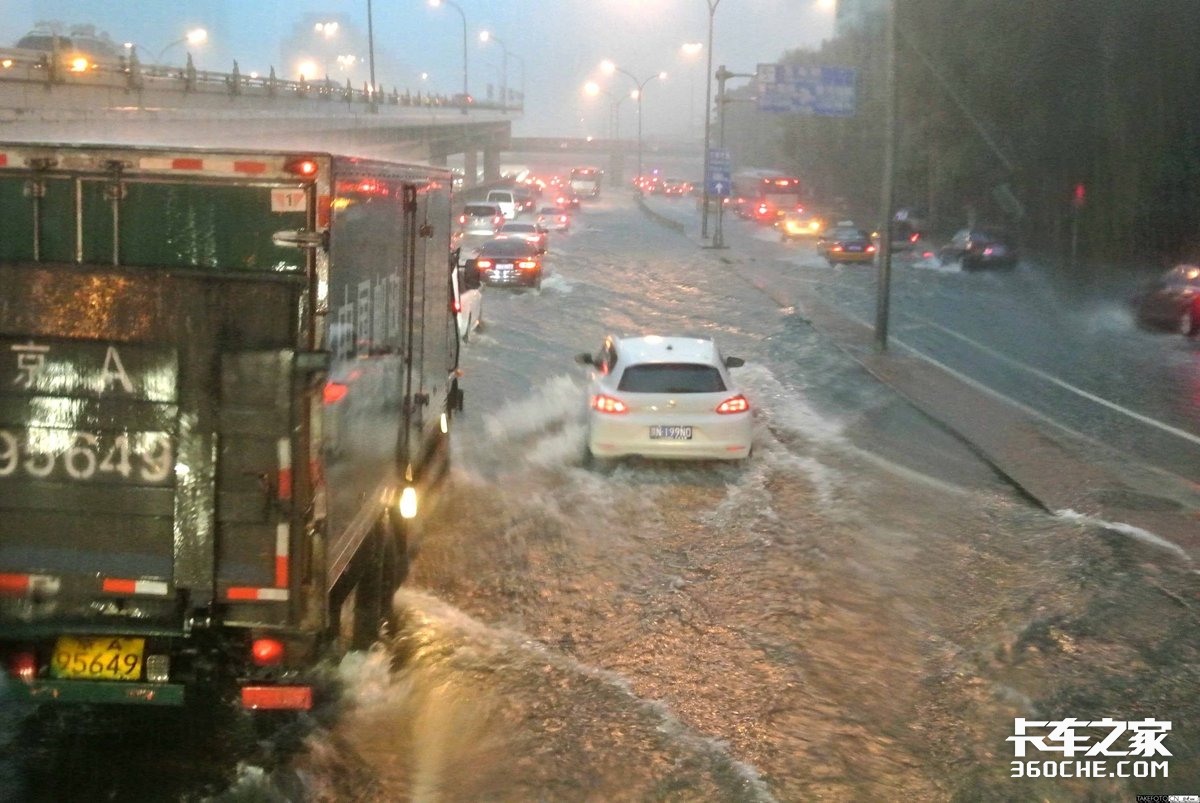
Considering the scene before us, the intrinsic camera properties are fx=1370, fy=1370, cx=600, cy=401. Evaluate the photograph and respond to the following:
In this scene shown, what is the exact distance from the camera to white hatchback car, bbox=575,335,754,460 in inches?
535

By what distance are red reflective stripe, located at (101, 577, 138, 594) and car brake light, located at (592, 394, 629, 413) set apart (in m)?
8.08

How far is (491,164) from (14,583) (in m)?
112

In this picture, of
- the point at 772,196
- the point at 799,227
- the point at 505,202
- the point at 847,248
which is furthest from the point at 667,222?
the point at 847,248

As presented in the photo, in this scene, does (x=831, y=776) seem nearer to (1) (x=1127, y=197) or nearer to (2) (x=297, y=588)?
(2) (x=297, y=588)

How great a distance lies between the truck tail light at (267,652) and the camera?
608 cm

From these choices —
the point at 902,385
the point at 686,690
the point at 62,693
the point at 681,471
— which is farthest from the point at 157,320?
the point at 902,385

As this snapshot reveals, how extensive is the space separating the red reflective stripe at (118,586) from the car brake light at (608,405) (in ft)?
26.5

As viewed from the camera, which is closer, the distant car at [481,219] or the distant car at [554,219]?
the distant car at [481,219]

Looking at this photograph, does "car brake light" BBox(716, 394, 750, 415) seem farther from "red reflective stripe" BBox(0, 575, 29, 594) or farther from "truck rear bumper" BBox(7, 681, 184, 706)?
"red reflective stripe" BBox(0, 575, 29, 594)

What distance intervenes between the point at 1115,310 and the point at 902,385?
15.6m

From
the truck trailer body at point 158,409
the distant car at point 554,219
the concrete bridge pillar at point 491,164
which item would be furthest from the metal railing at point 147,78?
the concrete bridge pillar at point 491,164

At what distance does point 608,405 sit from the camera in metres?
13.7

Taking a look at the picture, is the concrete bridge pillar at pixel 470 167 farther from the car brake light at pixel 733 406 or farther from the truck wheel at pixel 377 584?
the truck wheel at pixel 377 584

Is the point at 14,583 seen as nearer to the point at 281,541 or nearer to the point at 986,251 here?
the point at 281,541
